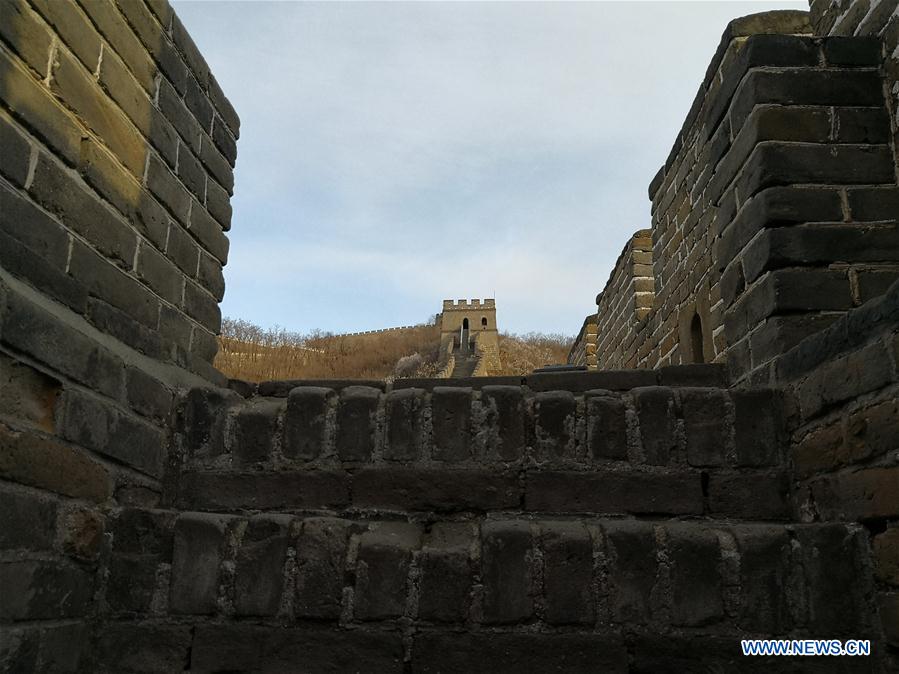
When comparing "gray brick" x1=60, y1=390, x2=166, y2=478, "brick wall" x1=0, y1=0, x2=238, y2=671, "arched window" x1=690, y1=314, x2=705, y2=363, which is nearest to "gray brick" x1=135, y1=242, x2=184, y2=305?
"brick wall" x1=0, y1=0, x2=238, y2=671

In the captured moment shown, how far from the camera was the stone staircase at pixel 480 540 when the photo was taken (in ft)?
8.14

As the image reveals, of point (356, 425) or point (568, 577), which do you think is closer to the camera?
point (568, 577)

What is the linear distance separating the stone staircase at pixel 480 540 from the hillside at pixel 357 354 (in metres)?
15.2

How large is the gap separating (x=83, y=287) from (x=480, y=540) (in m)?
1.71

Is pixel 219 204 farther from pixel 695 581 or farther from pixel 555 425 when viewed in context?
pixel 695 581

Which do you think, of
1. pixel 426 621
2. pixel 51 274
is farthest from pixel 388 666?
pixel 51 274

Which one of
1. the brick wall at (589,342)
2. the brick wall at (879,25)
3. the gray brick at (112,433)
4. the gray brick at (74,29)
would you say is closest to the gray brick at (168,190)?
the gray brick at (74,29)

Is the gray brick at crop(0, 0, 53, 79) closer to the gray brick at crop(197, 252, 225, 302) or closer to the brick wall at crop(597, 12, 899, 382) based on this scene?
the gray brick at crop(197, 252, 225, 302)

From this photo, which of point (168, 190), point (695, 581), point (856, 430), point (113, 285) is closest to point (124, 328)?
point (113, 285)

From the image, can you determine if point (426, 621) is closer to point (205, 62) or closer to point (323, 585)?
point (323, 585)

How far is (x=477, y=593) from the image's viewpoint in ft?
8.36

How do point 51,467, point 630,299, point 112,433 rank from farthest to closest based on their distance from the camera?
1. point 630,299
2. point 112,433
3. point 51,467

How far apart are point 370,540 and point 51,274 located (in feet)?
4.70

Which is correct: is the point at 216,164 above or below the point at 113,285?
above
